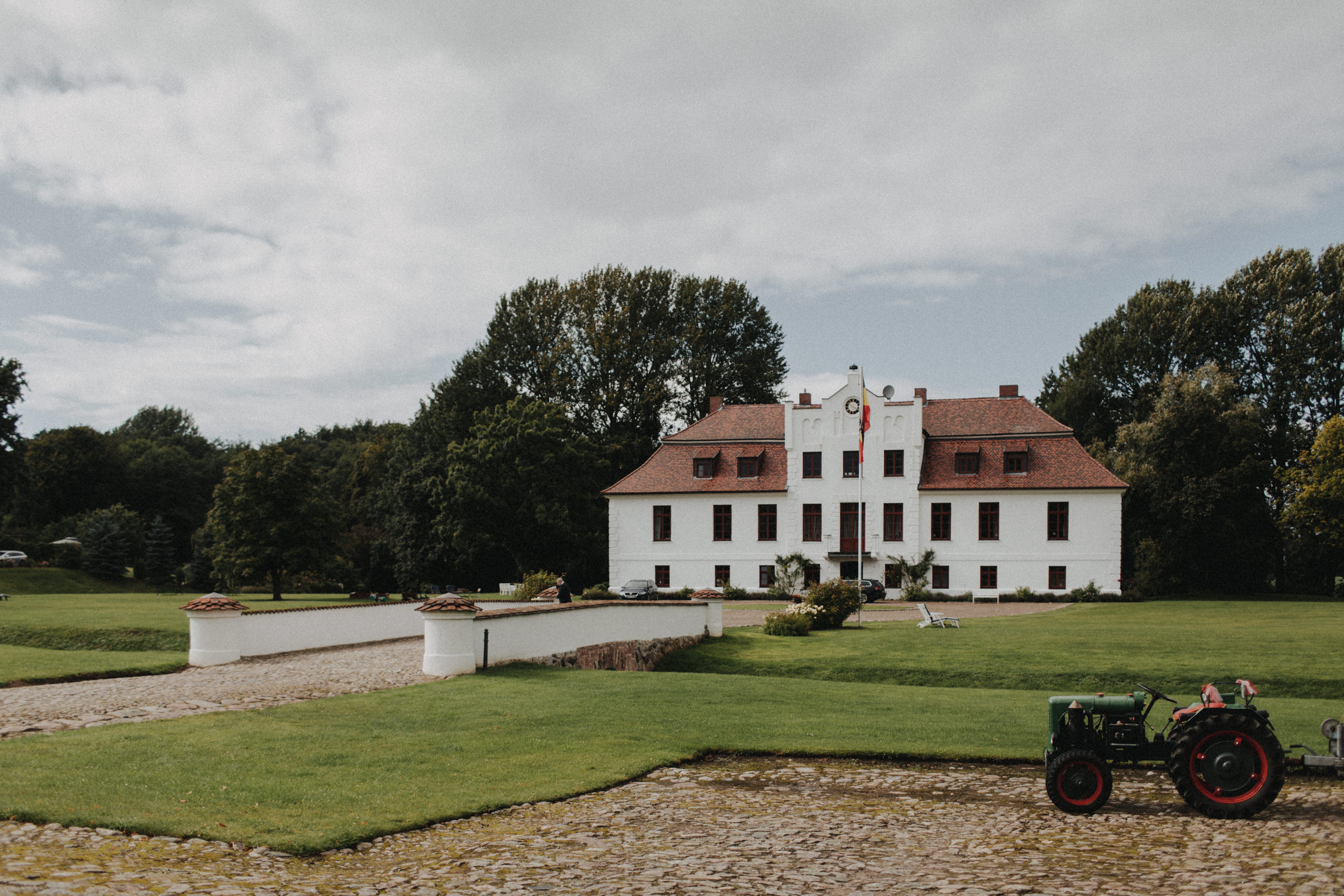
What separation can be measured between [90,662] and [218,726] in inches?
336

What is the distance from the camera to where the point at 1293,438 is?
189 feet

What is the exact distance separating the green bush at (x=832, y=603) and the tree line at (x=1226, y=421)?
2907cm

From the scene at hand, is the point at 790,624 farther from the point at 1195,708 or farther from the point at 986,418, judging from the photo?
the point at 986,418

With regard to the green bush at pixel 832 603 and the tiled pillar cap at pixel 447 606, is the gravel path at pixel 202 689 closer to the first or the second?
the tiled pillar cap at pixel 447 606

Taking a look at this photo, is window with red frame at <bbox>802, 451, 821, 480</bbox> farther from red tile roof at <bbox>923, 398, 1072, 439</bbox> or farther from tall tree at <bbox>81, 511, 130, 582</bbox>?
tall tree at <bbox>81, 511, 130, 582</bbox>

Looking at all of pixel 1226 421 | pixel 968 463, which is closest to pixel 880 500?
pixel 968 463

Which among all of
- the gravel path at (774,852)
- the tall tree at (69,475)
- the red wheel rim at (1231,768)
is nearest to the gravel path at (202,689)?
the gravel path at (774,852)

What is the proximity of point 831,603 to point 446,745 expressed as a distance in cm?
1951

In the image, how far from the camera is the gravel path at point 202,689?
42.0ft

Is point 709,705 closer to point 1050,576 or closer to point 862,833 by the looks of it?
point 862,833

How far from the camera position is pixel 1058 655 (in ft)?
71.6

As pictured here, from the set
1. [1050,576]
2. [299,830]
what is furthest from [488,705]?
[1050,576]

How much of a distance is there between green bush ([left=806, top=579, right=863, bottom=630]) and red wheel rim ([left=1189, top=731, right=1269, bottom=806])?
65.5 ft

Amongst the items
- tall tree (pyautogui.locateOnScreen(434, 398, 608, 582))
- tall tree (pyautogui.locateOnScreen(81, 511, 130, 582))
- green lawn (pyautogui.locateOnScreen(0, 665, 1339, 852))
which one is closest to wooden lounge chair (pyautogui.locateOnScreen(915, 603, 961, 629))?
green lawn (pyautogui.locateOnScreen(0, 665, 1339, 852))
